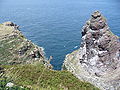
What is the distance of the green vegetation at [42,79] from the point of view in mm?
91031

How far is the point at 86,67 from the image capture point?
394 feet

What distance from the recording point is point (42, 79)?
97375 millimetres

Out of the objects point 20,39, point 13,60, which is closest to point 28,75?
point 13,60

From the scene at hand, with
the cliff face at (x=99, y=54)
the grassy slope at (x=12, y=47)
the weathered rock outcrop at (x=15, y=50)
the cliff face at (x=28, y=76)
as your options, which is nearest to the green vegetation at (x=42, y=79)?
the cliff face at (x=28, y=76)

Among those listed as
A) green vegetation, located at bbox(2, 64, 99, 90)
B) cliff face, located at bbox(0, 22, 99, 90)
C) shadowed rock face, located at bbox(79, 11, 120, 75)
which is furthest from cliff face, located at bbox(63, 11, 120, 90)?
green vegetation, located at bbox(2, 64, 99, 90)

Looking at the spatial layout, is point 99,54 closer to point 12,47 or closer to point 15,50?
point 15,50

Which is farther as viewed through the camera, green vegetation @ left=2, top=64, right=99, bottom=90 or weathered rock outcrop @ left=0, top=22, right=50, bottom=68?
weathered rock outcrop @ left=0, top=22, right=50, bottom=68

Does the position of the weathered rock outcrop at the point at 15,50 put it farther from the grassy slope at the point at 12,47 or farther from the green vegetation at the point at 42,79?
the green vegetation at the point at 42,79

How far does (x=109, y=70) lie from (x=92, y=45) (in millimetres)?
14753

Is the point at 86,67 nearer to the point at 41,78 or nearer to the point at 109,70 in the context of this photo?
the point at 109,70

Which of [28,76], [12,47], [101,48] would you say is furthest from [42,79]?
[12,47]

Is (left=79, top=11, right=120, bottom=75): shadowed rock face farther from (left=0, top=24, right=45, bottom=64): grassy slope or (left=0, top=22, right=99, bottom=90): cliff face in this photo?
(left=0, top=24, right=45, bottom=64): grassy slope

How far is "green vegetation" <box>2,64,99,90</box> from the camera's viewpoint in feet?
299

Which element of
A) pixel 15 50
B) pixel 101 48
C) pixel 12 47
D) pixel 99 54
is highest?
pixel 101 48
